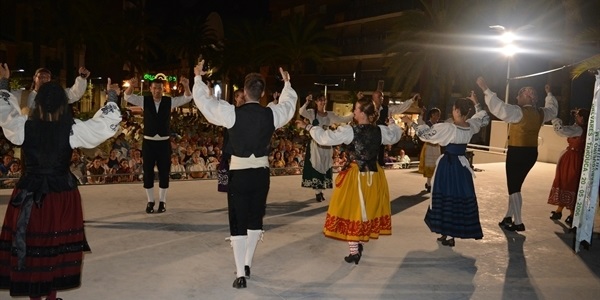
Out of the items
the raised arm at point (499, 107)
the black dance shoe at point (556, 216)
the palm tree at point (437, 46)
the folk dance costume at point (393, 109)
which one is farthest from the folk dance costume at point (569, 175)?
the palm tree at point (437, 46)

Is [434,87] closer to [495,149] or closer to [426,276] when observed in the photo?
[495,149]

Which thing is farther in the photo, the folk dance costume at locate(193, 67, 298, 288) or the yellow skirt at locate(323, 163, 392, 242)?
the yellow skirt at locate(323, 163, 392, 242)

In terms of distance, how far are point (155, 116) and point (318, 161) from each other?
7.90 ft

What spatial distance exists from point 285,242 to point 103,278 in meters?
1.93

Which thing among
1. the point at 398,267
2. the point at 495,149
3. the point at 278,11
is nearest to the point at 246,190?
the point at 398,267

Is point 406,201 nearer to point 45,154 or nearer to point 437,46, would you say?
point 45,154

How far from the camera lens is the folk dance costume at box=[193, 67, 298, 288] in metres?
4.34

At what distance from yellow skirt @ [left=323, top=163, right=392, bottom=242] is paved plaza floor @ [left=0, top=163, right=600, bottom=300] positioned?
30 cm

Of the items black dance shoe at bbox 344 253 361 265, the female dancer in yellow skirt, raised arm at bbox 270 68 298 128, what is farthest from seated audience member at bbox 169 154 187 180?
raised arm at bbox 270 68 298 128

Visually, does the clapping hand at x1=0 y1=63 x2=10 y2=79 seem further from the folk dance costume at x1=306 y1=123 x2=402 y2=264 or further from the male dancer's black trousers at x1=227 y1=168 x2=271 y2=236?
the folk dance costume at x1=306 y1=123 x2=402 y2=264

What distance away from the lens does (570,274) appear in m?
5.20

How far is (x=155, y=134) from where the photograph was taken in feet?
21.9

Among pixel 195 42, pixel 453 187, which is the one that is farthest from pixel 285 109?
pixel 195 42

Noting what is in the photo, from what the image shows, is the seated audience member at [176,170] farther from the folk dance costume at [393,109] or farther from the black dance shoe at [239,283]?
the black dance shoe at [239,283]
